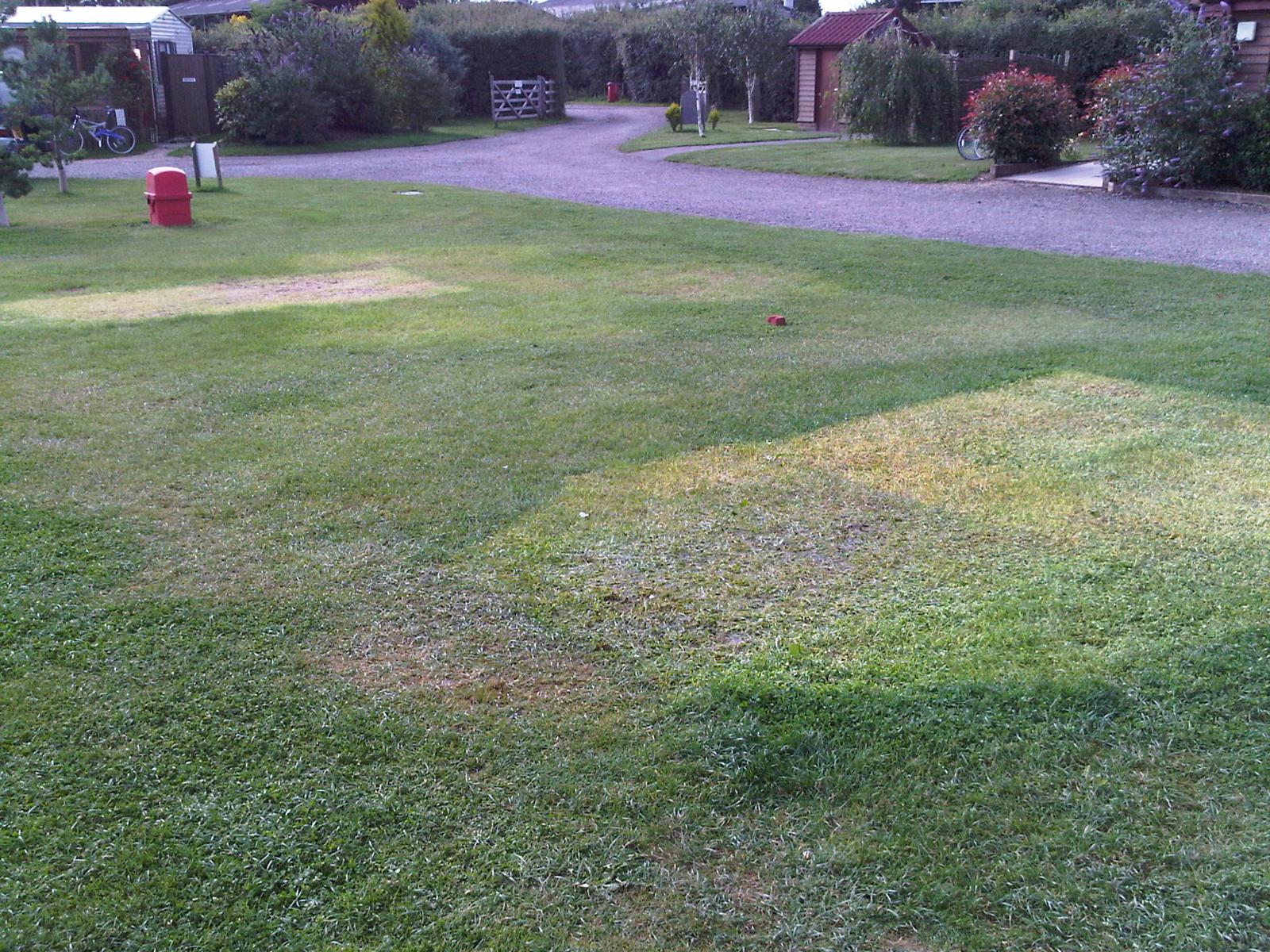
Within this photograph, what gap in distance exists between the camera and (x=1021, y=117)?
17.4 meters

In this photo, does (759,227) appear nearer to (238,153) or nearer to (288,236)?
(288,236)

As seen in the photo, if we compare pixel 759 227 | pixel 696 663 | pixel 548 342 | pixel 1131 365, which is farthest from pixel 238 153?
pixel 696 663

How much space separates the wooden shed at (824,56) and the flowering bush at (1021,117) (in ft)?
30.7

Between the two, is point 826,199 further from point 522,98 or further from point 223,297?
point 522,98

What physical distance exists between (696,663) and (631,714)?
338mm

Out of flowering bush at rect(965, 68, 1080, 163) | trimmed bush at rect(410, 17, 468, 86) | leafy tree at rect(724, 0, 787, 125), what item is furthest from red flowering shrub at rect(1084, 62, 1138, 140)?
trimmed bush at rect(410, 17, 468, 86)

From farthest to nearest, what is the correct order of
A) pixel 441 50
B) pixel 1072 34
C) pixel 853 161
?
pixel 441 50 → pixel 1072 34 → pixel 853 161

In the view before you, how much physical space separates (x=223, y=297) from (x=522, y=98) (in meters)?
25.3

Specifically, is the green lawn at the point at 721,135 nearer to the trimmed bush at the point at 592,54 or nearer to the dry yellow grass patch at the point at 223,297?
the trimmed bush at the point at 592,54

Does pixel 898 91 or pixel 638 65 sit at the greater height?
pixel 638 65

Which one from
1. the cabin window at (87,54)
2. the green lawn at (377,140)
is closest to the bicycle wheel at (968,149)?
the green lawn at (377,140)

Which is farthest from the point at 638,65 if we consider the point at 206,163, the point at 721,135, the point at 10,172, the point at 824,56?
the point at 10,172

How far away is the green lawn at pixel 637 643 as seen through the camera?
2.51m

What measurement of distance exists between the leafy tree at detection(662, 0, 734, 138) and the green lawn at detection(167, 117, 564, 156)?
5125 millimetres
